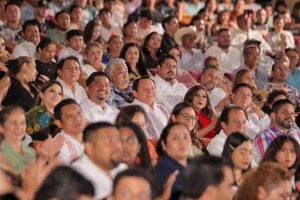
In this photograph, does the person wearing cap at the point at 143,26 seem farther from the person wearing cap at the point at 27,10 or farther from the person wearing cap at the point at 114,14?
the person wearing cap at the point at 27,10

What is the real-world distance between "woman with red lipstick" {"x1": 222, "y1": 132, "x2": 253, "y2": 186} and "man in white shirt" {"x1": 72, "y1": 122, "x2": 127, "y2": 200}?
1.01 metres

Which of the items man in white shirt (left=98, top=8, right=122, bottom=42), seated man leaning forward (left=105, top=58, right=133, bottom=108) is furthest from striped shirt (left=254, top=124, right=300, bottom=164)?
man in white shirt (left=98, top=8, right=122, bottom=42)

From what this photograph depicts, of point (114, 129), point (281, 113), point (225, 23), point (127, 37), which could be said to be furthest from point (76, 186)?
point (225, 23)

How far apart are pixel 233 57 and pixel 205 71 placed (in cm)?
184

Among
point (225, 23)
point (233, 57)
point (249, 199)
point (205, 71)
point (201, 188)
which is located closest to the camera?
point (201, 188)

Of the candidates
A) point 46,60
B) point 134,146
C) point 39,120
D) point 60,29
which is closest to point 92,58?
point 46,60

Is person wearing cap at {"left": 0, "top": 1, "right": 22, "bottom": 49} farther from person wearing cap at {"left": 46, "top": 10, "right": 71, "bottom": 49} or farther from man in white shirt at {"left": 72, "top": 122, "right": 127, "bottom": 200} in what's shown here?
man in white shirt at {"left": 72, "top": 122, "right": 127, "bottom": 200}

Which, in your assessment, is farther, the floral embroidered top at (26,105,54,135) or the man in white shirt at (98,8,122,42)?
the man in white shirt at (98,8,122,42)

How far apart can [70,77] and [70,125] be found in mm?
1592

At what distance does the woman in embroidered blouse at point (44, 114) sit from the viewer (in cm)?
520

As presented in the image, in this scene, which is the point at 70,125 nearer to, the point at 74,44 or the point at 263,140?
the point at 263,140

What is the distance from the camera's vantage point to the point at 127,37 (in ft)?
28.6

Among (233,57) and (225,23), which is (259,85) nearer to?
(233,57)

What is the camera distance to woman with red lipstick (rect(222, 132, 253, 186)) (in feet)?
15.6
